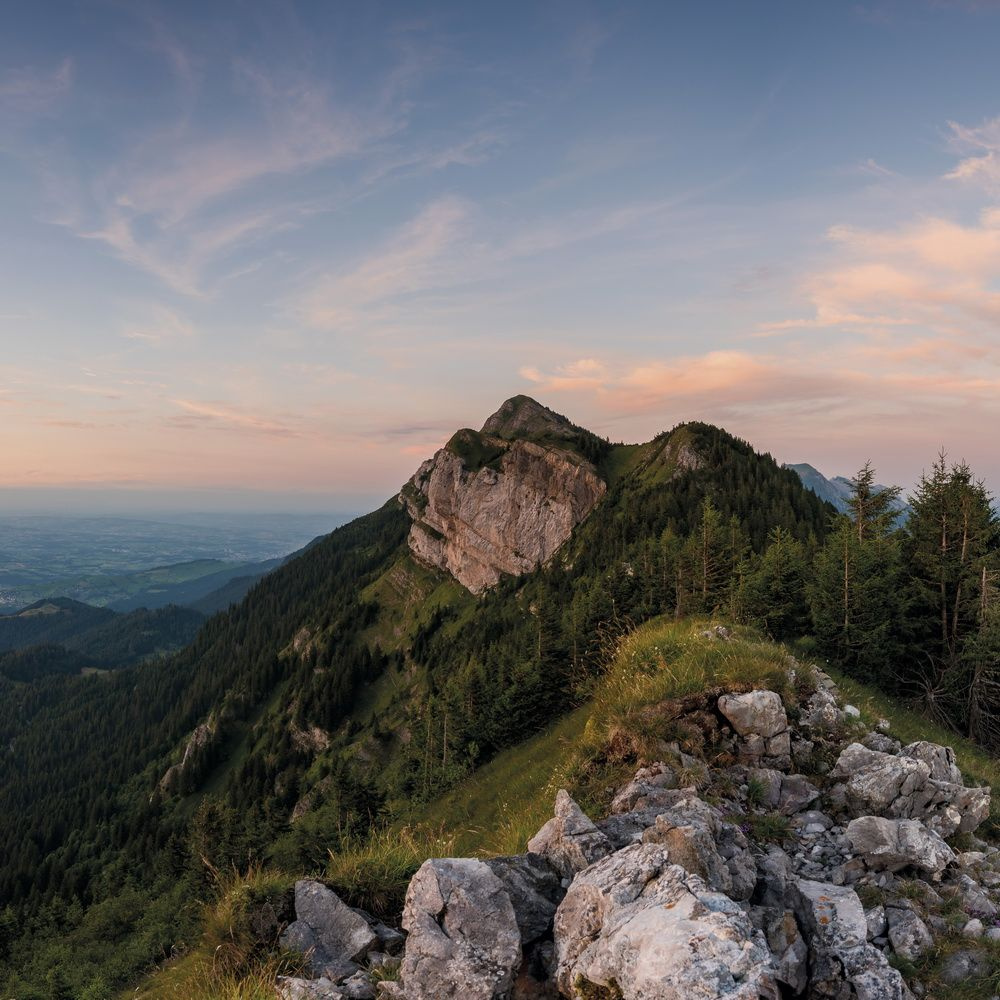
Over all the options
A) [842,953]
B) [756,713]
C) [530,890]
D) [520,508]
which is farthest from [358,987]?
[520,508]

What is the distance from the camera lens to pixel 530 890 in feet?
19.5

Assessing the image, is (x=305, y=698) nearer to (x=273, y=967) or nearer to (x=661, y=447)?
(x=661, y=447)

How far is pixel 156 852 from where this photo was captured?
120188mm

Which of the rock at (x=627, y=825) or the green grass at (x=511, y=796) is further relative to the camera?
the green grass at (x=511, y=796)

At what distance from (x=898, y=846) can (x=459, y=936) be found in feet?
19.5

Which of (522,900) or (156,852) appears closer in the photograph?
(522,900)

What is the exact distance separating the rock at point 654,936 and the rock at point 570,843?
69 cm

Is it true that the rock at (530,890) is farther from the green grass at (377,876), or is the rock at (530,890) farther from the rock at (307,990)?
the rock at (307,990)

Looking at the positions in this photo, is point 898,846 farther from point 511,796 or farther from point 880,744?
point 511,796

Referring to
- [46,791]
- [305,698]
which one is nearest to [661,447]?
[305,698]

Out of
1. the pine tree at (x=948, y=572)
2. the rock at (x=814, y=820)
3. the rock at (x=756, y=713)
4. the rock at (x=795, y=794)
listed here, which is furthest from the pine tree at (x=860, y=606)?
the rock at (x=814, y=820)

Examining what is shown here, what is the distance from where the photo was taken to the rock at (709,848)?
221 inches

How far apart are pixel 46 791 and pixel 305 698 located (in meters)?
117

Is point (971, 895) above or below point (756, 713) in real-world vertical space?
below
